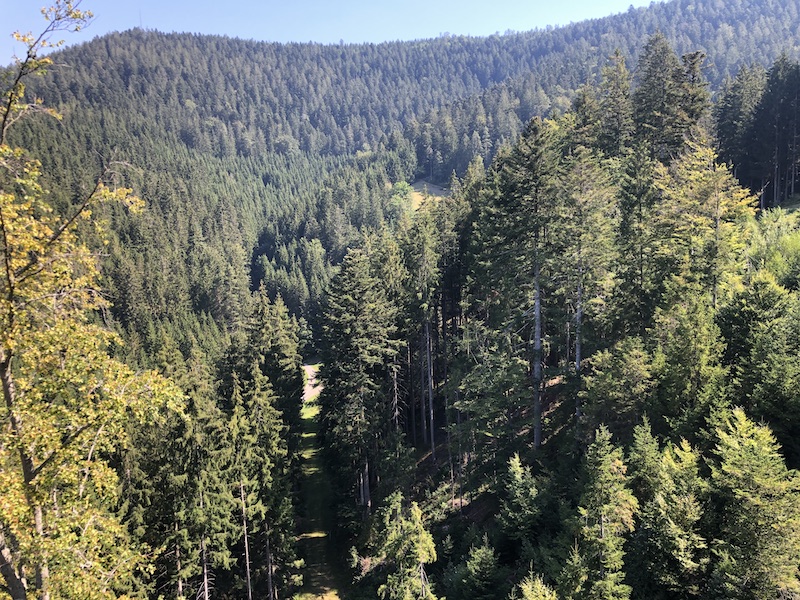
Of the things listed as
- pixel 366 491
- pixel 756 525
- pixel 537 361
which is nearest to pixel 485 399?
pixel 537 361

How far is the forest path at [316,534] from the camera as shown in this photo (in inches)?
1171

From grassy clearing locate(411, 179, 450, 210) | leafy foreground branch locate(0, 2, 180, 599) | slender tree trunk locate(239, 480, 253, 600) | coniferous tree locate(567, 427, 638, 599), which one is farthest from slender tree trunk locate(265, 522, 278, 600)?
grassy clearing locate(411, 179, 450, 210)

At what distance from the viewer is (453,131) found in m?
142

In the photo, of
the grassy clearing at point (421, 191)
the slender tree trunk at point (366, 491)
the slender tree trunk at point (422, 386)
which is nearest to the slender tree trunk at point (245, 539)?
the slender tree trunk at point (366, 491)

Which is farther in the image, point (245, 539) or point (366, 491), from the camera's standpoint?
point (366, 491)

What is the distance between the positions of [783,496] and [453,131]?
464 ft

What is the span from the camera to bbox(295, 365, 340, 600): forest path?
2973 cm

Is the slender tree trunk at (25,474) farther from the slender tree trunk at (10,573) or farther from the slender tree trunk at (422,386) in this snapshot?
the slender tree trunk at (422,386)

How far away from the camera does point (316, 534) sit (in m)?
35.2

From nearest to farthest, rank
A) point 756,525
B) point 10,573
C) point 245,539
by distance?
point 10,573 → point 756,525 → point 245,539

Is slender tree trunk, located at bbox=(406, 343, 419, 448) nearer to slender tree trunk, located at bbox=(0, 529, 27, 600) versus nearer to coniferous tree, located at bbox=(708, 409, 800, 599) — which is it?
coniferous tree, located at bbox=(708, 409, 800, 599)

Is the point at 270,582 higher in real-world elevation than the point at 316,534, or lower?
higher

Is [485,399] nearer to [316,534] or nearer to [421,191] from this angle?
[316,534]

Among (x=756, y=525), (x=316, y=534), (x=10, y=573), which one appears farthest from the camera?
(x=316, y=534)
